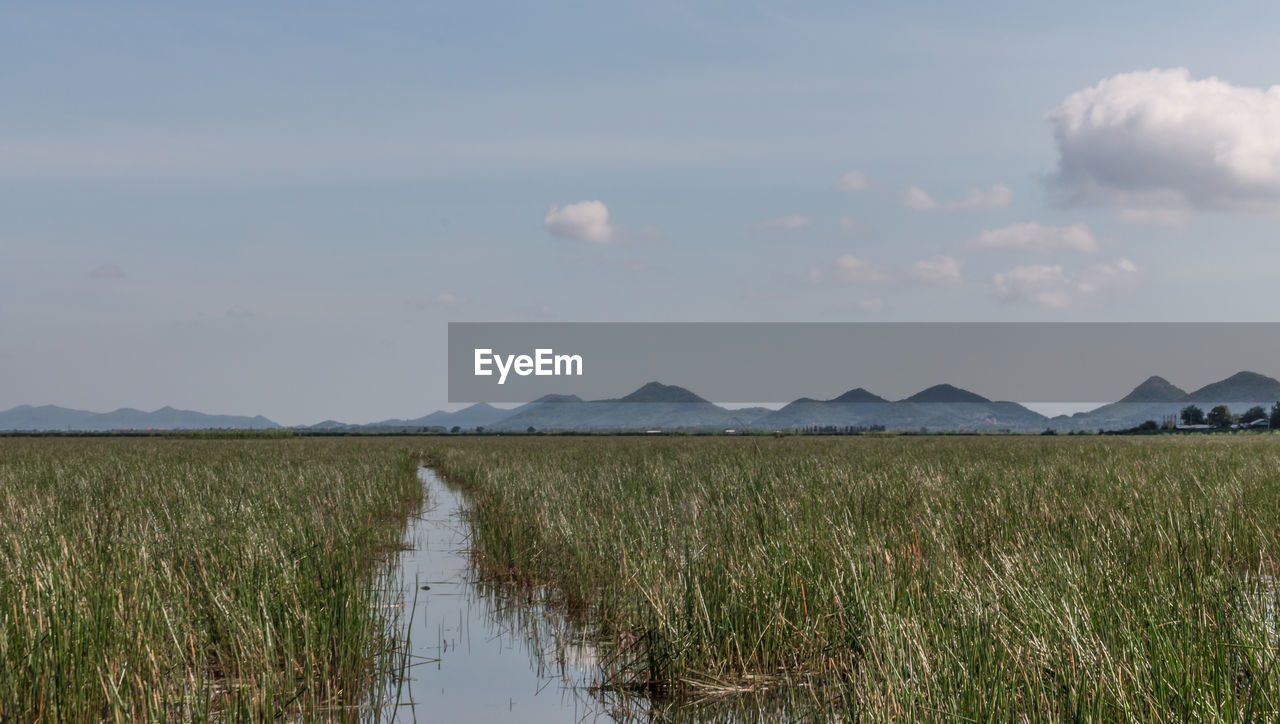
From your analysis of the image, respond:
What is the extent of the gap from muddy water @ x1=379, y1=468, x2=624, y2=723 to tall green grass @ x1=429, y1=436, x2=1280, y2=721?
32 cm

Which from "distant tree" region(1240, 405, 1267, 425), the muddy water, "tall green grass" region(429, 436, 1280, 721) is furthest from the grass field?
"distant tree" region(1240, 405, 1267, 425)

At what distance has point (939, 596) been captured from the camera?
5.22 meters

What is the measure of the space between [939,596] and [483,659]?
10.0ft

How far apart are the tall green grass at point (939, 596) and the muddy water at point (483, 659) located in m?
0.32

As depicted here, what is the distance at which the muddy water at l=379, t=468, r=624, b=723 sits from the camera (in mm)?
4988

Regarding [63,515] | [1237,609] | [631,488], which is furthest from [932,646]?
[63,515]

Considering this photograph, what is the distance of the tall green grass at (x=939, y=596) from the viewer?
361 centimetres

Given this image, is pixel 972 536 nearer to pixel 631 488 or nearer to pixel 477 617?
pixel 477 617

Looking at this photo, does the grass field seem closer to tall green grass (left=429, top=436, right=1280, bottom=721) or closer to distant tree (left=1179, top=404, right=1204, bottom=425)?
tall green grass (left=429, top=436, right=1280, bottom=721)

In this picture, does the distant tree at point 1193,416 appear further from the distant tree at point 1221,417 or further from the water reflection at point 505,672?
the water reflection at point 505,672

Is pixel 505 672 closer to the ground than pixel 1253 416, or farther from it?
farther from it

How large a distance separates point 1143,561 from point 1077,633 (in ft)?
10.7

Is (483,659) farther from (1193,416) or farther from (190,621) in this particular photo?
(1193,416)

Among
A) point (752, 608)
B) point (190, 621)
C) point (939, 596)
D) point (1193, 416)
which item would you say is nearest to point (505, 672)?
point (752, 608)
